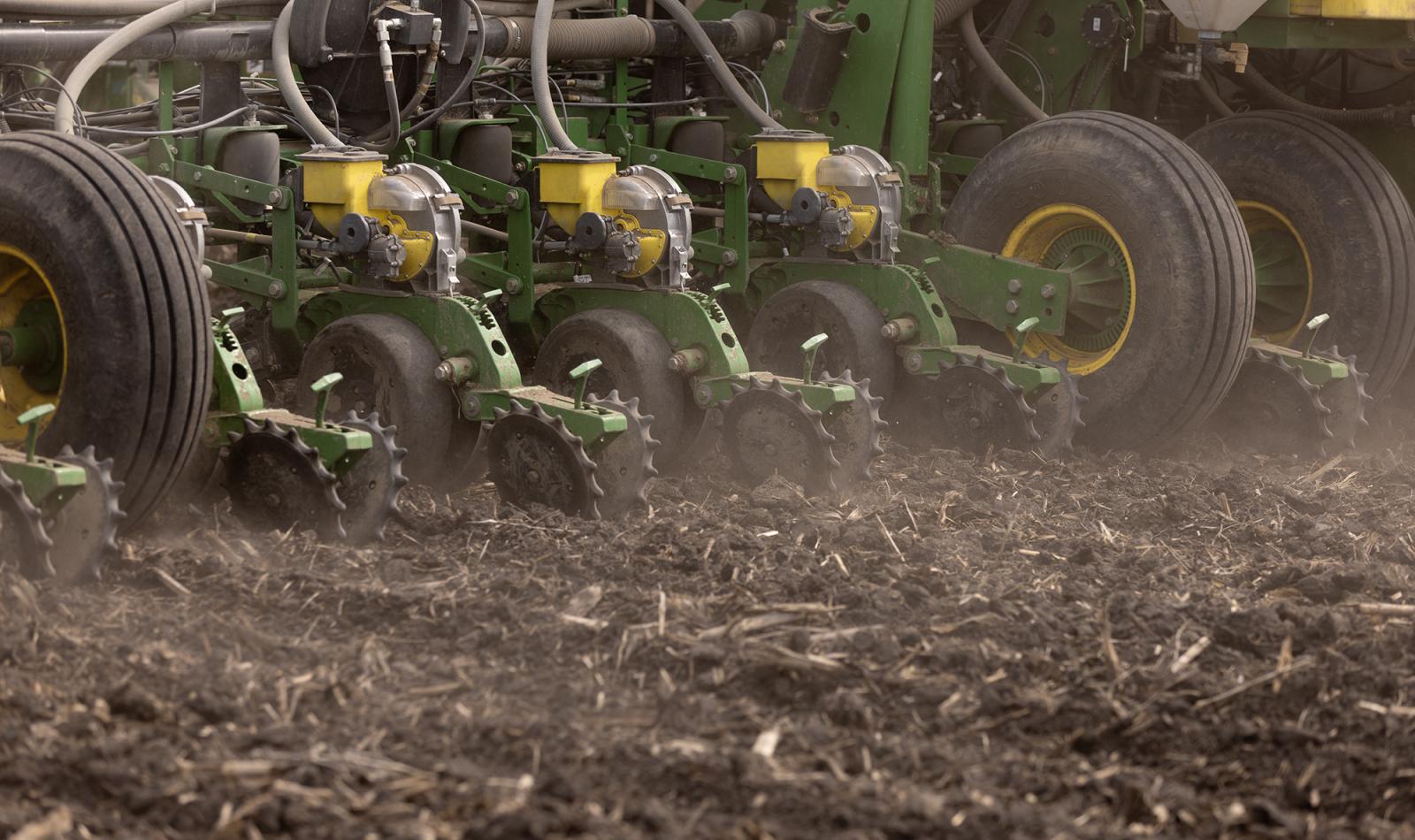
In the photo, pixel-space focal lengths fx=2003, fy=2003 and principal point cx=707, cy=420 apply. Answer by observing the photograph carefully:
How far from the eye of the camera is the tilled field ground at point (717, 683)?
156 inches

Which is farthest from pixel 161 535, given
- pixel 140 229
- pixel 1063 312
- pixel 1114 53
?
pixel 1114 53

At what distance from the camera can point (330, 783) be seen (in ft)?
13.0

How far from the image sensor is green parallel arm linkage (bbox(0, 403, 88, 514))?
17.0ft

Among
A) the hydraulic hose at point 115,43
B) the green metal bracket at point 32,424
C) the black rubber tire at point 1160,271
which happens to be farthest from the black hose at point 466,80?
the green metal bracket at point 32,424

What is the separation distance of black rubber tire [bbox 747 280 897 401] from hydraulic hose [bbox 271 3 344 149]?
6.15 ft

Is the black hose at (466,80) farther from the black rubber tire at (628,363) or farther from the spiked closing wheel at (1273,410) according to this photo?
the spiked closing wheel at (1273,410)

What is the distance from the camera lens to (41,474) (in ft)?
17.0

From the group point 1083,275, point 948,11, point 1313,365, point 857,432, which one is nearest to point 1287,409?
point 1313,365

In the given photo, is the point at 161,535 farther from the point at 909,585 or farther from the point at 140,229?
A: the point at 909,585

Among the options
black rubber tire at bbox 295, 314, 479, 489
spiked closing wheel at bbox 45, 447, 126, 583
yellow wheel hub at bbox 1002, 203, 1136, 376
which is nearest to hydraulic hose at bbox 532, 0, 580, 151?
black rubber tire at bbox 295, 314, 479, 489

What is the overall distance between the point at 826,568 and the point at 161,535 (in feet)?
6.46

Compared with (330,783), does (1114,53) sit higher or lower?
higher

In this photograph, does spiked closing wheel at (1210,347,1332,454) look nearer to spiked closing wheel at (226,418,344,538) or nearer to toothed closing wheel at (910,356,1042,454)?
toothed closing wheel at (910,356,1042,454)

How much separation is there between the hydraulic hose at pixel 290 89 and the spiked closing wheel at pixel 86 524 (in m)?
2.06
